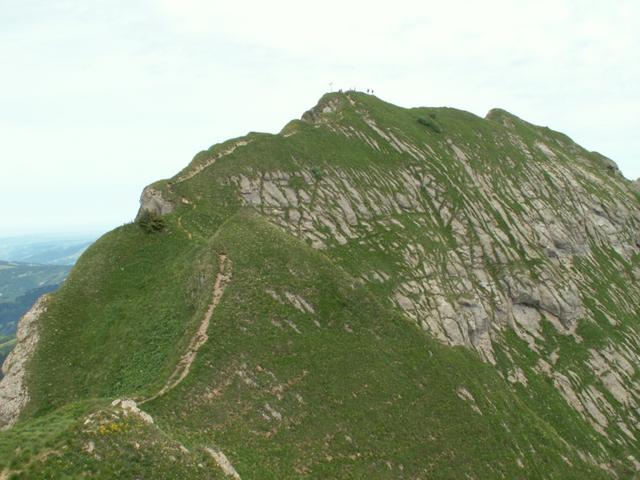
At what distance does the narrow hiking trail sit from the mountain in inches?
8.8

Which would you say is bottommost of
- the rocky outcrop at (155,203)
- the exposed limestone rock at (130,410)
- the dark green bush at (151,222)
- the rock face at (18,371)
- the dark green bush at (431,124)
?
the rock face at (18,371)

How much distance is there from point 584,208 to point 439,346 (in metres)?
71.5

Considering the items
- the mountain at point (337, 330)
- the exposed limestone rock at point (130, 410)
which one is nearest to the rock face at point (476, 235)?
the mountain at point (337, 330)

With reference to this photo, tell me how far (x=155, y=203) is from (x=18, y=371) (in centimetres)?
2721

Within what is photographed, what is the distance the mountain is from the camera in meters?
32.4

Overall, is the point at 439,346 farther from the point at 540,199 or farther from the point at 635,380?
the point at 540,199

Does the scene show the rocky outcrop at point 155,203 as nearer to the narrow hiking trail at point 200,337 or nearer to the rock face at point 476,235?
the rock face at point 476,235

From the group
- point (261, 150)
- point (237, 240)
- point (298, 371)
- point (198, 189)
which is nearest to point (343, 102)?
point (261, 150)

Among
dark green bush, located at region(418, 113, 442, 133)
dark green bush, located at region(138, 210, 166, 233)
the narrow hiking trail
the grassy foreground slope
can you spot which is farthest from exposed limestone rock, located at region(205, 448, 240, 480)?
dark green bush, located at region(418, 113, 442, 133)

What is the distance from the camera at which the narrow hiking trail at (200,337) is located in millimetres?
34250

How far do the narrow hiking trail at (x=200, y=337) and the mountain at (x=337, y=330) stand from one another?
0.22 m

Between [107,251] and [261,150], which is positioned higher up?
[261,150]

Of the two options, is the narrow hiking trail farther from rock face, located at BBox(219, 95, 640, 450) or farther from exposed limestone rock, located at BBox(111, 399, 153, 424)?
rock face, located at BBox(219, 95, 640, 450)

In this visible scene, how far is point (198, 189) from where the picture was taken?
6550 centimetres
